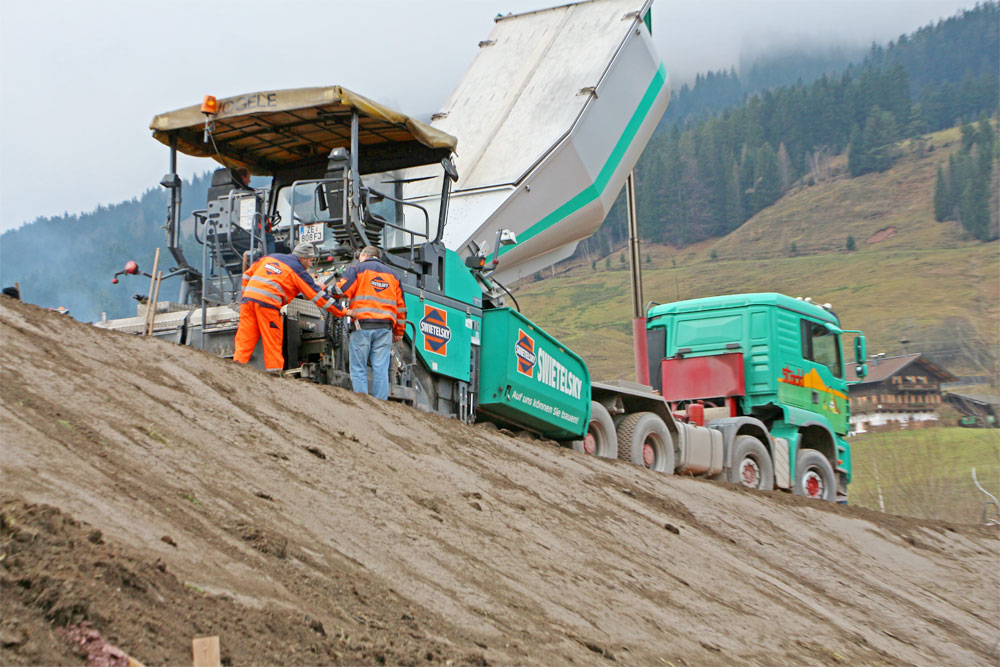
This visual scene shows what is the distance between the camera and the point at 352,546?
5.38 meters

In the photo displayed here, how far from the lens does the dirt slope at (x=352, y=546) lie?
389 cm

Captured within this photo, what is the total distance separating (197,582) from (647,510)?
545 centimetres

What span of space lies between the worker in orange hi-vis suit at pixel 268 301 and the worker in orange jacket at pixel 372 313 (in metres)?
0.39

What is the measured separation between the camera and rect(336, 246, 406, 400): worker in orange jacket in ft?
29.1

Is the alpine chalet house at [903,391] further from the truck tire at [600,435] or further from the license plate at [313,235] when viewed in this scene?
the license plate at [313,235]

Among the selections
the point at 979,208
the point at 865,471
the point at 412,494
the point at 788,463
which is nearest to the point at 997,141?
the point at 979,208

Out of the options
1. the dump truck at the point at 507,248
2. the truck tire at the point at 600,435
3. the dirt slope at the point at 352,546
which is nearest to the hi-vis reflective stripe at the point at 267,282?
the dump truck at the point at 507,248

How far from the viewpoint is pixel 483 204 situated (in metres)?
11.6

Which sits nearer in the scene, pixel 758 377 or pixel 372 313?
pixel 372 313

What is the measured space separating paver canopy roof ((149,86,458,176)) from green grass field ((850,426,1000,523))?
1777 centimetres

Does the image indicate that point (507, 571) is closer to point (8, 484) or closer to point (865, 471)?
point (8, 484)

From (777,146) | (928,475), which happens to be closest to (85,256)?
(928,475)

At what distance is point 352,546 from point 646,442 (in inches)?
290

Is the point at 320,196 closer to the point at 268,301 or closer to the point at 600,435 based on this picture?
the point at 268,301
